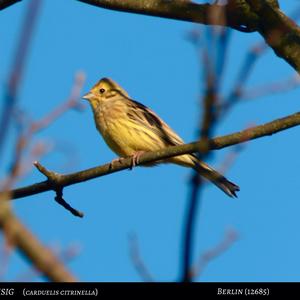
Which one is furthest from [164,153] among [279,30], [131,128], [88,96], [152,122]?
[88,96]

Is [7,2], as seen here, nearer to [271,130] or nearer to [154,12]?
[154,12]

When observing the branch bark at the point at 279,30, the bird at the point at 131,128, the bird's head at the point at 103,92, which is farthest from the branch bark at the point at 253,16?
the bird's head at the point at 103,92

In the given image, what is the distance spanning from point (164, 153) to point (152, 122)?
3.38 m

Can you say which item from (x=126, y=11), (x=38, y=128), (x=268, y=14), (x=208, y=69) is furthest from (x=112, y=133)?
(x=208, y=69)

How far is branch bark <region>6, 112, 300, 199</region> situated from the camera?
5273 millimetres

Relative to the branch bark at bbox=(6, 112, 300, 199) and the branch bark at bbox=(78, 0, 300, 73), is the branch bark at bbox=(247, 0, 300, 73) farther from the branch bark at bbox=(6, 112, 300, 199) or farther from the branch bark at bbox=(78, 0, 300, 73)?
the branch bark at bbox=(6, 112, 300, 199)

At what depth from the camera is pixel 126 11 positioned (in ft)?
22.1

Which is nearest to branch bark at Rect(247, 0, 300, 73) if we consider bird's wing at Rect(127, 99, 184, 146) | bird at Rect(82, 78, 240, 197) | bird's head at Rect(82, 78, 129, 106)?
bird at Rect(82, 78, 240, 197)

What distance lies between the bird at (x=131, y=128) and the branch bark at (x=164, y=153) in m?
1.57

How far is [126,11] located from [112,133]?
7.23 feet

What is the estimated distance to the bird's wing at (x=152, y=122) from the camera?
8734 mm

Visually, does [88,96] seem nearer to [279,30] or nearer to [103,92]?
[103,92]

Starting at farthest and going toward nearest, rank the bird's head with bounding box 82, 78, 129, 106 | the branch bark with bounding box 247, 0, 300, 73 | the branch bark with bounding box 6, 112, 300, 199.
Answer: the bird's head with bounding box 82, 78, 129, 106
the branch bark with bounding box 247, 0, 300, 73
the branch bark with bounding box 6, 112, 300, 199

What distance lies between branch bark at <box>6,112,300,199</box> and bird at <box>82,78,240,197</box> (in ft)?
5.16
